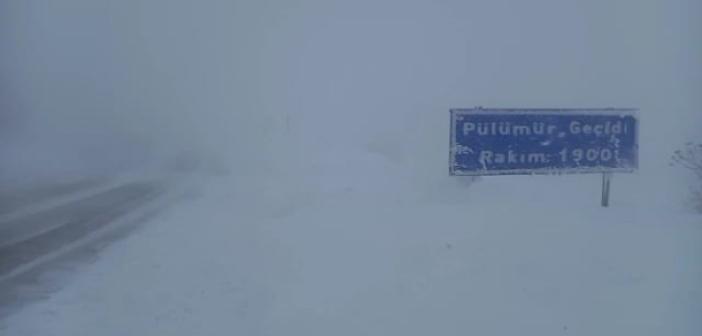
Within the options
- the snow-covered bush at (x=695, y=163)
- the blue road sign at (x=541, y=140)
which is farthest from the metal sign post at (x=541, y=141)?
the snow-covered bush at (x=695, y=163)

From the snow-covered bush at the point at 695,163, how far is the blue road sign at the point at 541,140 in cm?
157

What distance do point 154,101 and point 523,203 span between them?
14.0 m

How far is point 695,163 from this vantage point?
12.0 m

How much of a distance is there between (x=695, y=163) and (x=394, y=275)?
21.3ft

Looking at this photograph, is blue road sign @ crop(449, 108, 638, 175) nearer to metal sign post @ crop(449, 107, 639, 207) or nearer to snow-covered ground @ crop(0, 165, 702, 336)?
metal sign post @ crop(449, 107, 639, 207)

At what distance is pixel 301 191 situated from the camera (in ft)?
42.0

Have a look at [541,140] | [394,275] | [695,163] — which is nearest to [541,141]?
[541,140]

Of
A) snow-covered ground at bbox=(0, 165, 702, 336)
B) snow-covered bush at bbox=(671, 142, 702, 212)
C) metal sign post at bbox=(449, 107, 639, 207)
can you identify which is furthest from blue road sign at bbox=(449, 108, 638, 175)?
snow-covered bush at bbox=(671, 142, 702, 212)

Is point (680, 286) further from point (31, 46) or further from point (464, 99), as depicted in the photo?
point (31, 46)

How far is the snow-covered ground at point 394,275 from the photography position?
19.9 ft

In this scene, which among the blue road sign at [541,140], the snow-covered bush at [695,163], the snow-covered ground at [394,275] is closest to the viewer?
the snow-covered ground at [394,275]

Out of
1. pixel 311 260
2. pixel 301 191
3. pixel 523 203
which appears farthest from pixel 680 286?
pixel 301 191

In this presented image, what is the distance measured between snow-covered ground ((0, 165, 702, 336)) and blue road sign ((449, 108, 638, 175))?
1.75 ft

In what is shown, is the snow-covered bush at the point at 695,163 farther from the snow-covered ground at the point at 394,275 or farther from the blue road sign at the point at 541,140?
the blue road sign at the point at 541,140
